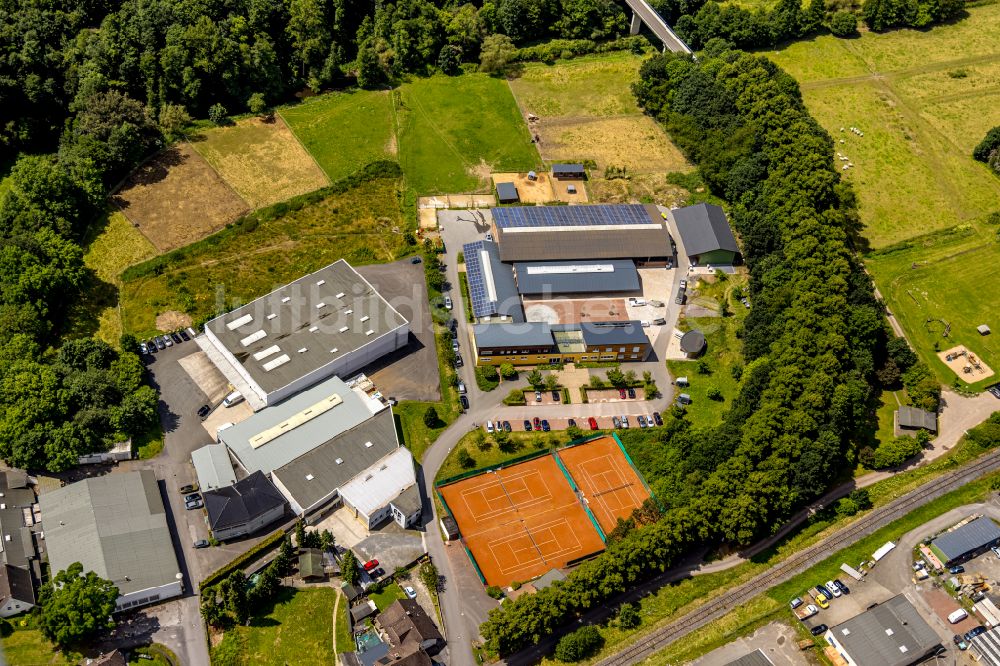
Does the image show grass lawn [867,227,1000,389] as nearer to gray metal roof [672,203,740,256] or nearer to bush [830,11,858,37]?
gray metal roof [672,203,740,256]

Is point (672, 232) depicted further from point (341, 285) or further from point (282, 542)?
point (282, 542)

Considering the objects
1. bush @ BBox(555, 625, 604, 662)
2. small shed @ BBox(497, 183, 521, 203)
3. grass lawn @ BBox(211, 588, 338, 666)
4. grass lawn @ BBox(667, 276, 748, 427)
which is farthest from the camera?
small shed @ BBox(497, 183, 521, 203)

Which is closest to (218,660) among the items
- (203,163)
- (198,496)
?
(198,496)

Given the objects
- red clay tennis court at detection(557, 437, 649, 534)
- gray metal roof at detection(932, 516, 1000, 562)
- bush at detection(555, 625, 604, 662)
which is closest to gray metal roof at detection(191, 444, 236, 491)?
red clay tennis court at detection(557, 437, 649, 534)

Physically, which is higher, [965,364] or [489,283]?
[489,283]

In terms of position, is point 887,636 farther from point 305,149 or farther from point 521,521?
point 305,149

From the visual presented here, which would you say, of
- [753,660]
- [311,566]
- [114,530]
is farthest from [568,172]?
[114,530]

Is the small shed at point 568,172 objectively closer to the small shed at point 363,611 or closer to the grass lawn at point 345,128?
the grass lawn at point 345,128
